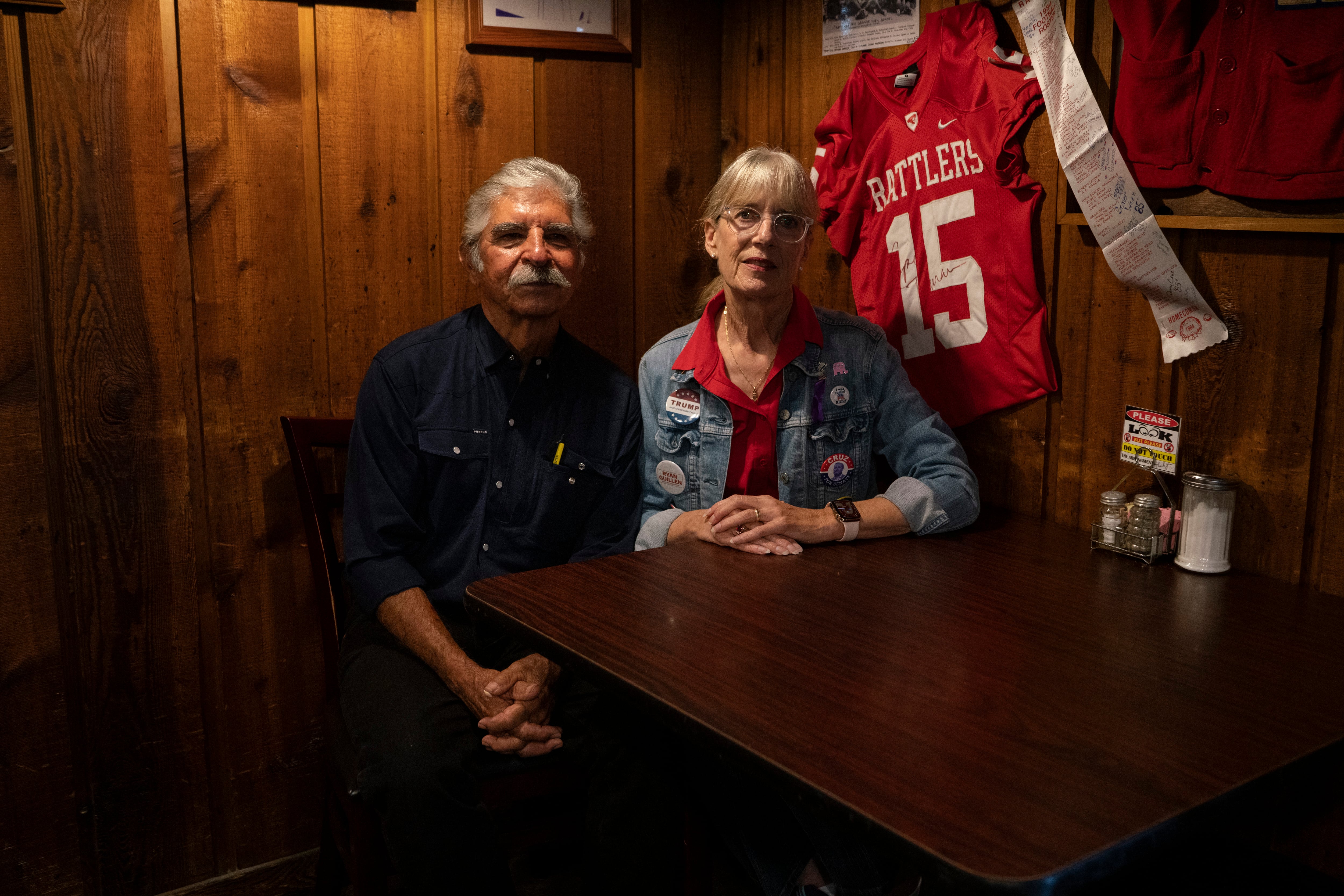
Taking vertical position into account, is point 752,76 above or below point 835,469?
above

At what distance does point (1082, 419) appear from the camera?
2.03 metres

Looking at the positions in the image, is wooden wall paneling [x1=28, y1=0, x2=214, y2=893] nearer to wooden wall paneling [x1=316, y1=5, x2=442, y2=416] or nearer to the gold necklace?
wooden wall paneling [x1=316, y1=5, x2=442, y2=416]

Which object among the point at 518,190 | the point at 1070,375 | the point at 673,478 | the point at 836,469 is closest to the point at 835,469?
the point at 836,469

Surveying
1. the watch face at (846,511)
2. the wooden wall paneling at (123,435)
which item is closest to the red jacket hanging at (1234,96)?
the watch face at (846,511)

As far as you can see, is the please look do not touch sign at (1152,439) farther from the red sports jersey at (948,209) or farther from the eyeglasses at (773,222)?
the eyeglasses at (773,222)

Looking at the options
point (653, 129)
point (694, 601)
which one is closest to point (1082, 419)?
point (694, 601)

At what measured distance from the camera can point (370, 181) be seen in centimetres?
233

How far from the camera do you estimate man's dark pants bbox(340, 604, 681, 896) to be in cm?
164

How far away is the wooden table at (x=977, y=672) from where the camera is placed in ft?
3.21

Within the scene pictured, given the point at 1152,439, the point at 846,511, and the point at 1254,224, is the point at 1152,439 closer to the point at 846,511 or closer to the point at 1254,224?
the point at 1254,224

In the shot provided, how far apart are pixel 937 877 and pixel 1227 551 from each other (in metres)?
1.06

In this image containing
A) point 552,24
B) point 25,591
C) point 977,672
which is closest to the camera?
point 977,672

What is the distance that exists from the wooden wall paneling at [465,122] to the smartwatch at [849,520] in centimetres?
107

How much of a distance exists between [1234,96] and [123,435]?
6.91 ft
